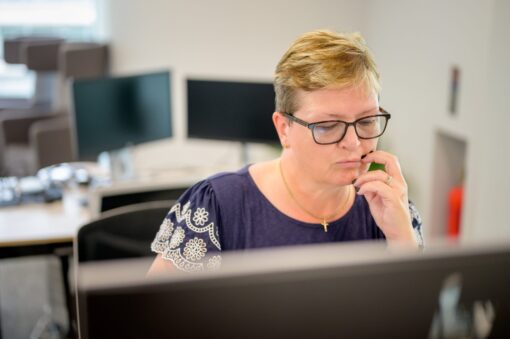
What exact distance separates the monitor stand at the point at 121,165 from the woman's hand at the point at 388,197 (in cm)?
195

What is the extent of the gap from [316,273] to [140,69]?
156 inches

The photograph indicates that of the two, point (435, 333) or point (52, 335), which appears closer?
point (435, 333)

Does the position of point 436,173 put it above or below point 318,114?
below

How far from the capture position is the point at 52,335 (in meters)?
3.00

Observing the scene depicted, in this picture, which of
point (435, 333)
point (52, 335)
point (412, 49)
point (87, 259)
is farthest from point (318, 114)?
point (412, 49)

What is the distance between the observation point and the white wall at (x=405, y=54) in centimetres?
281

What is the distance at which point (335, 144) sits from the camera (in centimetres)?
128

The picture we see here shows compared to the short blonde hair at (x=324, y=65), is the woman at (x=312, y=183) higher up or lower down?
lower down

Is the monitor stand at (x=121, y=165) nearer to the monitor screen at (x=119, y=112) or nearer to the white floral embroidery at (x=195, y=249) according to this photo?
the monitor screen at (x=119, y=112)

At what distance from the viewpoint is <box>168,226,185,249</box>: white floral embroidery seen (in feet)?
4.44

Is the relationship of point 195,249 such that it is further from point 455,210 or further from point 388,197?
point 455,210

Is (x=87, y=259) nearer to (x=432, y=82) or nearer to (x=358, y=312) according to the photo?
(x=358, y=312)

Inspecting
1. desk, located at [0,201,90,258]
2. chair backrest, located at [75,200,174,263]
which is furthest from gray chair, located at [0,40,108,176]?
chair backrest, located at [75,200,174,263]

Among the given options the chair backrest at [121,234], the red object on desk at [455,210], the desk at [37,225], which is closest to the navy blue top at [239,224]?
the chair backrest at [121,234]
